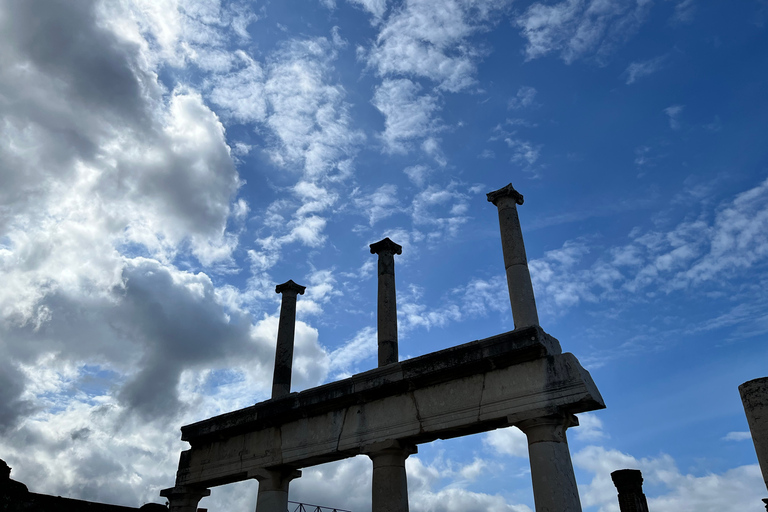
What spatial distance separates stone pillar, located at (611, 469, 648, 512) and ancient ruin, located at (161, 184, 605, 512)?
15143 mm

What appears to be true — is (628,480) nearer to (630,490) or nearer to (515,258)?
(630,490)


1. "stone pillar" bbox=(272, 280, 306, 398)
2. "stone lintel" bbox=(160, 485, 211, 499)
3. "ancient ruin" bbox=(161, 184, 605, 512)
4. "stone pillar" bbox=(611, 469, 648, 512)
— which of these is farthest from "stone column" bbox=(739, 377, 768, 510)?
"stone pillar" bbox=(611, 469, 648, 512)

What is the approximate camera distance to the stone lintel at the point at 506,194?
11.2 meters

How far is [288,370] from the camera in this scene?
13.1 metres

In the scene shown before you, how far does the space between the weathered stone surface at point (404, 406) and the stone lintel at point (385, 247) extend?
10.5ft

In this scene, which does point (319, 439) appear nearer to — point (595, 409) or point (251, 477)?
point (251, 477)

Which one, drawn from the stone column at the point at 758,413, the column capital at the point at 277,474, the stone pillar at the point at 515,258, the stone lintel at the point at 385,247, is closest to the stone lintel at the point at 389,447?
the column capital at the point at 277,474

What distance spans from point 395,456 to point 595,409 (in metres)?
3.60

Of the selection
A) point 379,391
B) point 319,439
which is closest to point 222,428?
point 319,439

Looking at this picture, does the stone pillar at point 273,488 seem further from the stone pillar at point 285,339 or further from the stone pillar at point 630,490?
the stone pillar at point 630,490

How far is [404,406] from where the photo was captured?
10062 millimetres

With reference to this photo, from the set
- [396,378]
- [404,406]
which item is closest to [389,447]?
[404,406]

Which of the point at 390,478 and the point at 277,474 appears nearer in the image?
the point at 390,478

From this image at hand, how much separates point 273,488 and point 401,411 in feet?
11.4
